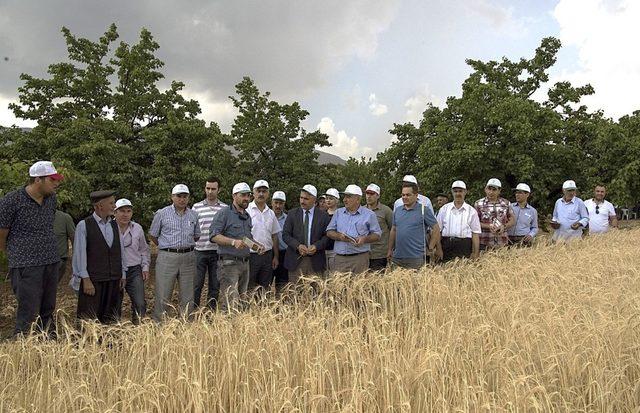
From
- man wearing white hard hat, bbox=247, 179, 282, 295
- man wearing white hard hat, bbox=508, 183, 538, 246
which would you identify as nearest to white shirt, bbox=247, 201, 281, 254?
man wearing white hard hat, bbox=247, 179, 282, 295

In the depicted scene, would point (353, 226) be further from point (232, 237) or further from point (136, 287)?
point (136, 287)

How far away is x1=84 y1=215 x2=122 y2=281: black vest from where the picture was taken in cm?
541

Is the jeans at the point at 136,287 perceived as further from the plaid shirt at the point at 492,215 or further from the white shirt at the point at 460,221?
the plaid shirt at the point at 492,215

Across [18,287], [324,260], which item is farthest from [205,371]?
[324,260]

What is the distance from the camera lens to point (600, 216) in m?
10.4

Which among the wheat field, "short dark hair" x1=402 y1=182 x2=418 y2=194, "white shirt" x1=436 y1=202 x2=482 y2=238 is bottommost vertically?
the wheat field

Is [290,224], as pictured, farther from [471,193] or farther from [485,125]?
[485,125]

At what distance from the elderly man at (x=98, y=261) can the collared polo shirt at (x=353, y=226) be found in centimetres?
255

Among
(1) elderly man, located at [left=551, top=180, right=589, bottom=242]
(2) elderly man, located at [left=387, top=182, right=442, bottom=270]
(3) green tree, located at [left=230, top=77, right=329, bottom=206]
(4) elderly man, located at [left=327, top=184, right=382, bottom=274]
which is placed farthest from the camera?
(3) green tree, located at [left=230, top=77, right=329, bottom=206]

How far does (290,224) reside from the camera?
22.3 feet

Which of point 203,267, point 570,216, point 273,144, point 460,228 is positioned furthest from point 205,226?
point 273,144

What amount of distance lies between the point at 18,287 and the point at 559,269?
6.00m

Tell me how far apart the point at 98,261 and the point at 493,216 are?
18.8 ft

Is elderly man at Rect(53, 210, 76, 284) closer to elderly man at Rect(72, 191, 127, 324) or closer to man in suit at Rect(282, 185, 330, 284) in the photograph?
elderly man at Rect(72, 191, 127, 324)
